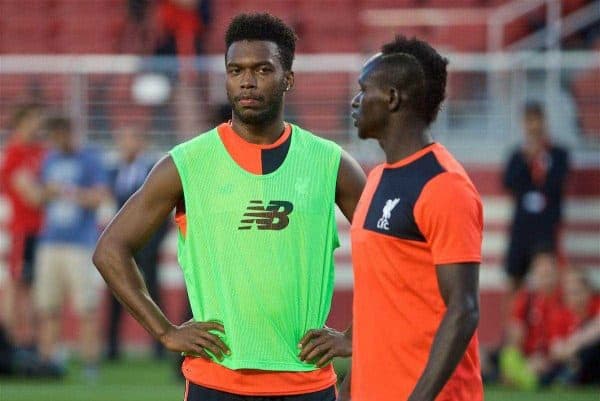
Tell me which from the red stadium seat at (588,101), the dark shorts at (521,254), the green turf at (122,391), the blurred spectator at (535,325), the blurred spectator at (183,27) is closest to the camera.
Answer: the green turf at (122,391)

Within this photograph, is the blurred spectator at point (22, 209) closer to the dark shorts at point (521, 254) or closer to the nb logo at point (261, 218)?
the dark shorts at point (521, 254)

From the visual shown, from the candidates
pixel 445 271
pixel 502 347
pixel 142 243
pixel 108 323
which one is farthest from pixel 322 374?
pixel 108 323

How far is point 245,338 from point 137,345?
33.2ft

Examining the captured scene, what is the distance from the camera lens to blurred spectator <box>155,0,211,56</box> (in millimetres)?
14867

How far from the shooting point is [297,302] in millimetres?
5184

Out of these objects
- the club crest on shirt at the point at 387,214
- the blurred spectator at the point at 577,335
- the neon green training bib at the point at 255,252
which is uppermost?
the club crest on shirt at the point at 387,214

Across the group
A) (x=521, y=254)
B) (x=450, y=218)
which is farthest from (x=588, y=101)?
(x=450, y=218)

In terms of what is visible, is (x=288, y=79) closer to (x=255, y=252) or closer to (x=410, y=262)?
(x=255, y=252)

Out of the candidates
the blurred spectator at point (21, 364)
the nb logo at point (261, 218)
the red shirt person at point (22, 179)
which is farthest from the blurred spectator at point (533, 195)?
the nb logo at point (261, 218)

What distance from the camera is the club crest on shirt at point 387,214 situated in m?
4.35

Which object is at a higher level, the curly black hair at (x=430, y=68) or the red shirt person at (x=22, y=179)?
the curly black hair at (x=430, y=68)

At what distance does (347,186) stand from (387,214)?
106cm

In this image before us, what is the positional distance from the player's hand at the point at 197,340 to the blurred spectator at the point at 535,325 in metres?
7.20

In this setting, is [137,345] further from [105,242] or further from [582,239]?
[105,242]
